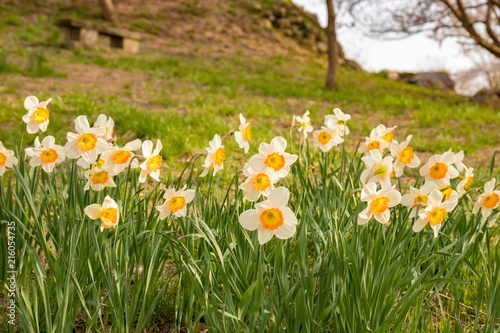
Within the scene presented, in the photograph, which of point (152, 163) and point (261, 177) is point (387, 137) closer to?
point (261, 177)

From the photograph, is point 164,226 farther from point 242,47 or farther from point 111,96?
point 242,47

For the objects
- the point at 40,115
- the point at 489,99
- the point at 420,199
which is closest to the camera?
the point at 420,199

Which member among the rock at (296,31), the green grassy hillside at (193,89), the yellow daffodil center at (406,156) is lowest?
the green grassy hillside at (193,89)

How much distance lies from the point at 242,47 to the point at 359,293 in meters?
14.1

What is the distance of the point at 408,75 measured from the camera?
1800 centimetres

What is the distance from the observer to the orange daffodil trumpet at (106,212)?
5.27 ft

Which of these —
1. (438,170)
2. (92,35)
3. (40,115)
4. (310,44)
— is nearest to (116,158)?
(40,115)

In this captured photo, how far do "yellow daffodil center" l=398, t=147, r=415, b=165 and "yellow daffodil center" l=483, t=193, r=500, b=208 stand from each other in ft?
1.00

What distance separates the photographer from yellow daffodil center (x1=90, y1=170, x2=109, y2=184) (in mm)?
1804

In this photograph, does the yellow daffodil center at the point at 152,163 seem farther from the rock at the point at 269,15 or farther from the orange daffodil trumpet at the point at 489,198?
the rock at the point at 269,15

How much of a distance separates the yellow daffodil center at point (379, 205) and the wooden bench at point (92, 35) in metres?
11.3

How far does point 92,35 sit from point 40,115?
1091cm

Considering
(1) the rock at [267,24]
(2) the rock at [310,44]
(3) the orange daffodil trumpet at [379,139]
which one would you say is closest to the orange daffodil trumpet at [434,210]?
(3) the orange daffodil trumpet at [379,139]

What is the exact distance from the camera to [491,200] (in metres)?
1.85
